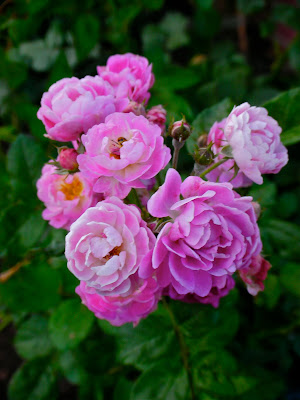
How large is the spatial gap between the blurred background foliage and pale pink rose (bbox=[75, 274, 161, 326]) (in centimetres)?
26

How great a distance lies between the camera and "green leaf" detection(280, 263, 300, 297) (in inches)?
50.1

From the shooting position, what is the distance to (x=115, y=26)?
173cm

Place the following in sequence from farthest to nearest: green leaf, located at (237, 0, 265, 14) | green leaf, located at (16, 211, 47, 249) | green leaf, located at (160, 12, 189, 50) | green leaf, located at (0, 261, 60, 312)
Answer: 1. green leaf, located at (160, 12, 189, 50)
2. green leaf, located at (237, 0, 265, 14)
3. green leaf, located at (0, 261, 60, 312)
4. green leaf, located at (16, 211, 47, 249)

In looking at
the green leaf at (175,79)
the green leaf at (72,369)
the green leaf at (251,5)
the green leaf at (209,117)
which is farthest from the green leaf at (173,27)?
the green leaf at (72,369)

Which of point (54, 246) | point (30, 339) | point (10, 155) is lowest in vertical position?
point (30, 339)

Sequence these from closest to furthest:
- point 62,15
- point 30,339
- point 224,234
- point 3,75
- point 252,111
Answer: point 224,234 < point 252,111 < point 30,339 < point 3,75 < point 62,15

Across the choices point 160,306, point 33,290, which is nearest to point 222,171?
point 160,306

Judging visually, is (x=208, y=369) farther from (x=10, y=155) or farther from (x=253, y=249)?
(x=10, y=155)

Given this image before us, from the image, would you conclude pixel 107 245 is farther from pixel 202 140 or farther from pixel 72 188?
pixel 202 140

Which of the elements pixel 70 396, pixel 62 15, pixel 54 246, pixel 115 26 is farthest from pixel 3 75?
pixel 70 396

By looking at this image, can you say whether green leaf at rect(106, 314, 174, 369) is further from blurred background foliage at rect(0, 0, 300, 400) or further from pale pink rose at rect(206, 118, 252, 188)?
pale pink rose at rect(206, 118, 252, 188)

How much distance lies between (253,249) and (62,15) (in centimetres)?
147

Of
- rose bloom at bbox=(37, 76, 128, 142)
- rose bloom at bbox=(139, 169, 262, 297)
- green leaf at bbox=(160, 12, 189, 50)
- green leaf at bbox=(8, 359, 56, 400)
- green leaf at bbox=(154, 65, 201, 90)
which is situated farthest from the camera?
green leaf at bbox=(160, 12, 189, 50)

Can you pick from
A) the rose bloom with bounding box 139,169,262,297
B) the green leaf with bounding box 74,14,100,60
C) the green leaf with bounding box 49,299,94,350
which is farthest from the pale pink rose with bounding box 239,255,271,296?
the green leaf with bounding box 74,14,100,60
